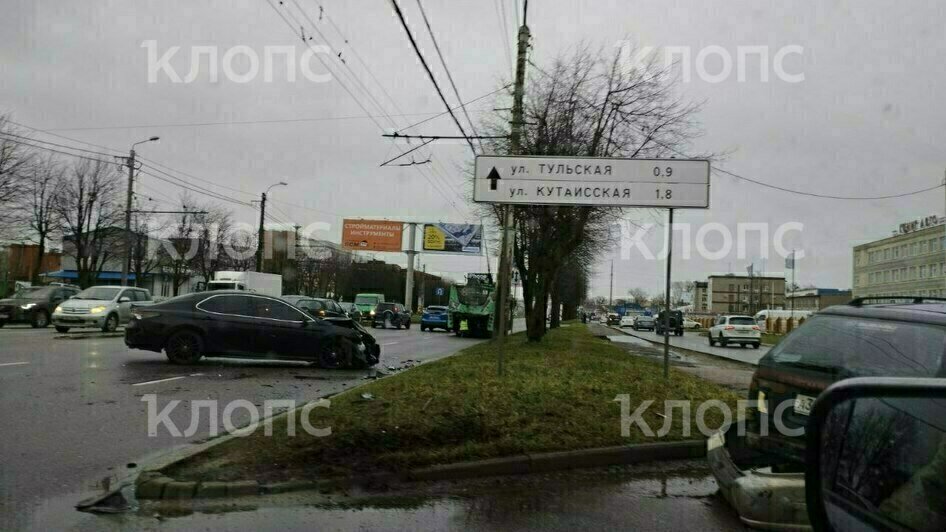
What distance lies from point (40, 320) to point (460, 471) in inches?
1026

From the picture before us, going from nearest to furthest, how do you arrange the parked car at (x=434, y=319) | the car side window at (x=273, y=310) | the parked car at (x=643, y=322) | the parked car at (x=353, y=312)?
1. the car side window at (x=273, y=310)
2. the parked car at (x=353, y=312)
3. the parked car at (x=434, y=319)
4. the parked car at (x=643, y=322)

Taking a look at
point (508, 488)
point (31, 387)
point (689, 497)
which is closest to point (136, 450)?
point (508, 488)

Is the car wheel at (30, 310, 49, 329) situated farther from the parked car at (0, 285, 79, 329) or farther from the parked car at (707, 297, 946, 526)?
the parked car at (707, 297, 946, 526)

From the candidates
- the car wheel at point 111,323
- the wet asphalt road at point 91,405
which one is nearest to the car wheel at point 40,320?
the car wheel at point 111,323

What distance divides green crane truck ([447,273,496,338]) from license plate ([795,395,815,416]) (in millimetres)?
29341

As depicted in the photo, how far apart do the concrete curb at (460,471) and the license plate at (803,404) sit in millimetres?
2362

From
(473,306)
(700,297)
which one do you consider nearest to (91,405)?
(473,306)

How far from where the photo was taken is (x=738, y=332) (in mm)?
33719

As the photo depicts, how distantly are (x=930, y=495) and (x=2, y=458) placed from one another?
6.81 m

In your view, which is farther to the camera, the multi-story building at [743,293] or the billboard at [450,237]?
the multi-story building at [743,293]

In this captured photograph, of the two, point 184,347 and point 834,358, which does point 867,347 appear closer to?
point 834,358

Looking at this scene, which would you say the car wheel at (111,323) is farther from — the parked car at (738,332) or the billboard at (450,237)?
the billboard at (450,237)

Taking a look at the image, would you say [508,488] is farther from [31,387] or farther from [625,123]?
[625,123]

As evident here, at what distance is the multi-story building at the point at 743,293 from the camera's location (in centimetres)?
9469
